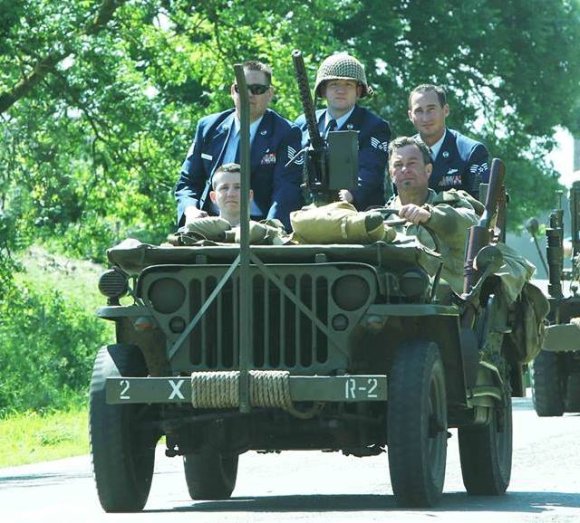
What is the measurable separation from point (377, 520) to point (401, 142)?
2768 mm

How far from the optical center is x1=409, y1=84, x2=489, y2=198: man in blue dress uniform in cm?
1290

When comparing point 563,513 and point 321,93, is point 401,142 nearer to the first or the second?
point 321,93

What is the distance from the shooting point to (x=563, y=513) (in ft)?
35.1

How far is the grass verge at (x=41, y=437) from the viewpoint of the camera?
1834 cm

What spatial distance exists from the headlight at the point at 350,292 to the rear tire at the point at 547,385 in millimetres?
11650

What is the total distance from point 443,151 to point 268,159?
1.15 meters

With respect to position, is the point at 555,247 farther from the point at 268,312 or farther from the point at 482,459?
the point at 268,312

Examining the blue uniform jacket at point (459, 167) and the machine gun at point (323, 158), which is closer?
the machine gun at point (323, 158)

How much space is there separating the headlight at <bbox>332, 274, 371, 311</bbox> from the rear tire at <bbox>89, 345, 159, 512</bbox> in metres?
→ 1.06

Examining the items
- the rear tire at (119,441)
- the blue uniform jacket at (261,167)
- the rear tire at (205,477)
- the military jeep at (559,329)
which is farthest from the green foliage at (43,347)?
the rear tire at (119,441)

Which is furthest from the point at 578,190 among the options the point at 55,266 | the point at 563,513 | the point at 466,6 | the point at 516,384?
the point at 55,266

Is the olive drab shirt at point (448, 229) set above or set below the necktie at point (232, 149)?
below

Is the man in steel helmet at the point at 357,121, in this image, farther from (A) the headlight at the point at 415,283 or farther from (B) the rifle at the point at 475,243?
(A) the headlight at the point at 415,283

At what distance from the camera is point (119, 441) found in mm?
10617
